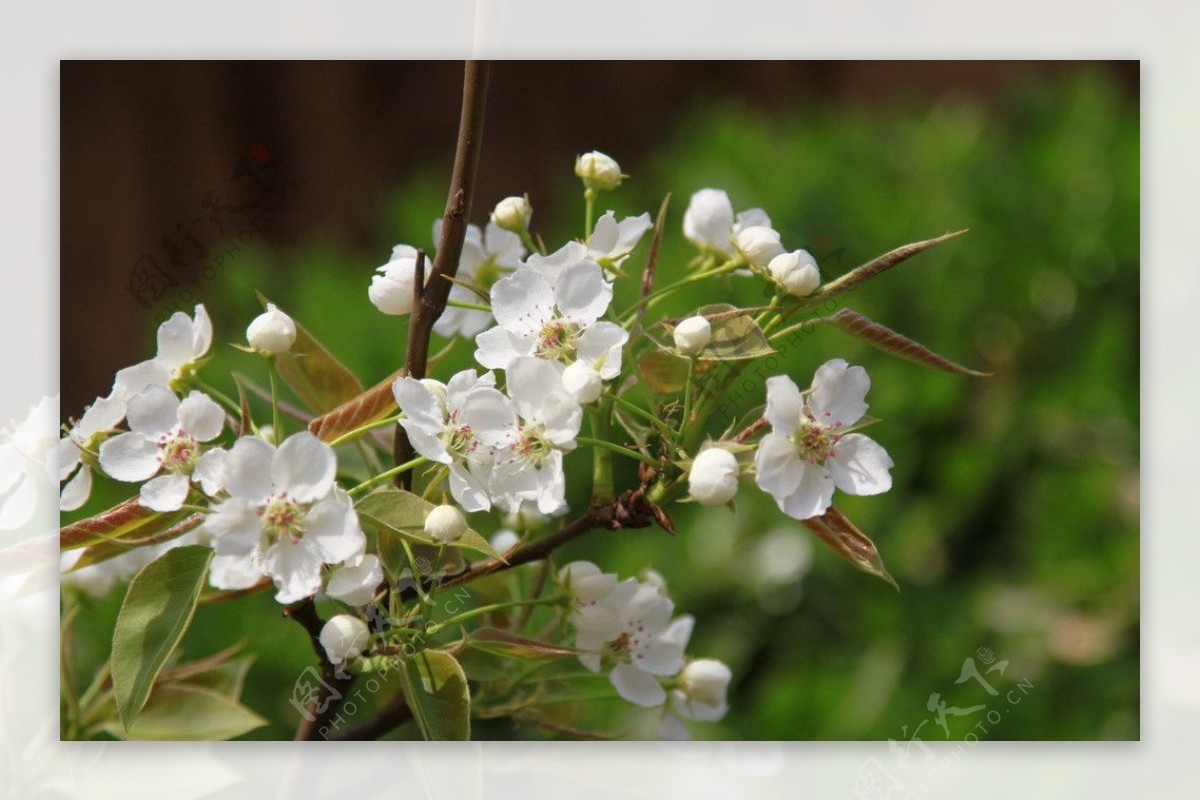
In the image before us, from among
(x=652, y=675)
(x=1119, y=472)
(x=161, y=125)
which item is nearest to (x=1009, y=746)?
(x=652, y=675)

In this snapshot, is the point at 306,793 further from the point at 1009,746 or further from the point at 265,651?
the point at 1009,746

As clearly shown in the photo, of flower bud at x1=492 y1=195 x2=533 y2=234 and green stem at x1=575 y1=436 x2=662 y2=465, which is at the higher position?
flower bud at x1=492 y1=195 x2=533 y2=234

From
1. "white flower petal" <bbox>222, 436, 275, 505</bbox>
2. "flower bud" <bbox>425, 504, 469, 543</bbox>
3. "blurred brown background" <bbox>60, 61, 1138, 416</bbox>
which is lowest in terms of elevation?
"flower bud" <bbox>425, 504, 469, 543</bbox>

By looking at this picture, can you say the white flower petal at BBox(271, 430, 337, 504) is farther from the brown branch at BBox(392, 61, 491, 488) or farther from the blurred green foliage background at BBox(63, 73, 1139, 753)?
the blurred green foliage background at BBox(63, 73, 1139, 753)

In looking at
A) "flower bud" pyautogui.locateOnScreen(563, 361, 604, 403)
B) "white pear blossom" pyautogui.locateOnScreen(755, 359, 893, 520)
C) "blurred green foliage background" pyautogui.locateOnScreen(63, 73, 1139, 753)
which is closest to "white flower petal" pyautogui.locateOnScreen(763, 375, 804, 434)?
"white pear blossom" pyautogui.locateOnScreen(755, 359, 893, 520)

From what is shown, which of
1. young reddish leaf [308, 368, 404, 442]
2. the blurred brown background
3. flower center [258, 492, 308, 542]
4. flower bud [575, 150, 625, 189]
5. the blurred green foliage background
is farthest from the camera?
the blurred green foliage background

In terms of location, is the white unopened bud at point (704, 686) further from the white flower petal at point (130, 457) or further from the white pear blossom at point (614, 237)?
the white flower petal at point (130, 457)

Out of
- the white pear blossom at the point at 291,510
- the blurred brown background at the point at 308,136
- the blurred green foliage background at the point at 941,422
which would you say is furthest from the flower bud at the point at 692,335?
the blurred green foliage background at the point at 941,422
